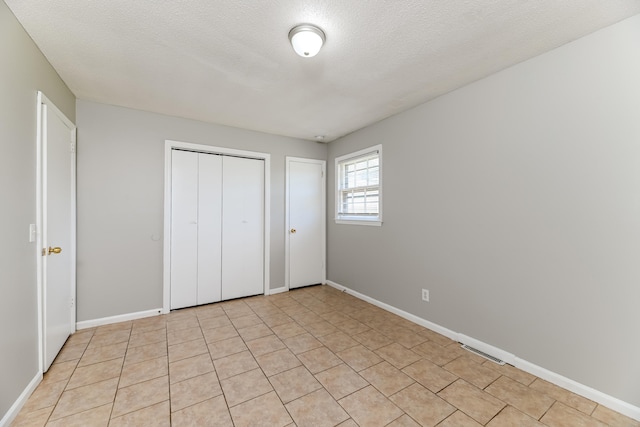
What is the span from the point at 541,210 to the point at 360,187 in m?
2.16

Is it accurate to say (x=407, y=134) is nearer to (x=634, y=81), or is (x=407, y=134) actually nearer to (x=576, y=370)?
(x=634, y=81)

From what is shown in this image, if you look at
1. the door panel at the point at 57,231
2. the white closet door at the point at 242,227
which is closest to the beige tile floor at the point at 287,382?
the door panel at the point at 57,231

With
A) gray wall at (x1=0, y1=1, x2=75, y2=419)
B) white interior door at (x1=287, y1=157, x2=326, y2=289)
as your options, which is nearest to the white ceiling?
gray wall at (x1=0, y1=1, x2=75, y2=419)

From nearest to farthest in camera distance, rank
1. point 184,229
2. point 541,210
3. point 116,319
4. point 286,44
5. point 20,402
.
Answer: point 20,402 < point 286,44 < point 541,210 < point 116,319 < point 184,229

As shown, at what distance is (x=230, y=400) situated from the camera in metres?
1.74

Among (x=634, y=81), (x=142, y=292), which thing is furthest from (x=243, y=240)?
(x=634, y=81)

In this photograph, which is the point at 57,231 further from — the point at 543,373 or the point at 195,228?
the point at 543,373

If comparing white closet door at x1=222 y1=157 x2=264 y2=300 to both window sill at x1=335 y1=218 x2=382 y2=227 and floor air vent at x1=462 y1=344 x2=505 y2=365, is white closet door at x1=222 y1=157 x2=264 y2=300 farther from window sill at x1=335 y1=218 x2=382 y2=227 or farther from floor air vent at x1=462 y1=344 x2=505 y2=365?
floor air vent at x1=462 y1=344 x2=505 y2=365

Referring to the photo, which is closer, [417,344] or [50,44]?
[50,44]

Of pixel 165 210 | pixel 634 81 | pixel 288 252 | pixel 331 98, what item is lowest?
pixel 288 252

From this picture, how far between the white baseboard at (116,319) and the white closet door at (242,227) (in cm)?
83

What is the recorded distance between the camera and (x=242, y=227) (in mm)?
3781

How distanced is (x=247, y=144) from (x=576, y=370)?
3982 millimetres

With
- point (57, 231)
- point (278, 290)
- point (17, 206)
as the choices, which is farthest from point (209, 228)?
point (17, 206)
